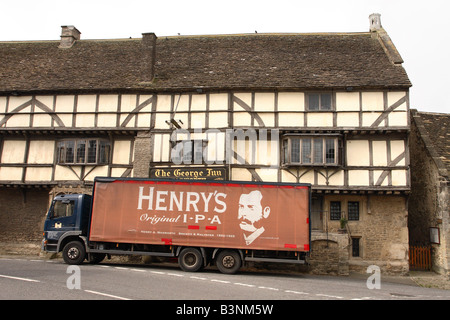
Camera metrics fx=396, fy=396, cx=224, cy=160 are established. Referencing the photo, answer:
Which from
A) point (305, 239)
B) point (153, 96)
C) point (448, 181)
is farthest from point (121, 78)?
point (448, 181)

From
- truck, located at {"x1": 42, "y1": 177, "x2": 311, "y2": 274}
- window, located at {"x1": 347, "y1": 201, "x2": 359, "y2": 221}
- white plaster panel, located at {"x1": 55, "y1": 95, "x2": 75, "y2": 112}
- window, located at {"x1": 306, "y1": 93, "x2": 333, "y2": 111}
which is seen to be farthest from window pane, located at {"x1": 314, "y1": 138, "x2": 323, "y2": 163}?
white plaster panel, located at {"x1": 55, "y1": 95, "x2": 75, "y2": 112}

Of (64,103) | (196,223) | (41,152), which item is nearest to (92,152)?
(41,152)

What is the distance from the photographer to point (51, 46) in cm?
2423

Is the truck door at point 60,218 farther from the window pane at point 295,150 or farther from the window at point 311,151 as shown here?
the window pane at point 295,150

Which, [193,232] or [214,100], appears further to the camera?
[214,100]

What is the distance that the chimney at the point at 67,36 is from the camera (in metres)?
24.2

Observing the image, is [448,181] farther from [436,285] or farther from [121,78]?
[121,78]

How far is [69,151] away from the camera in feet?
65.5

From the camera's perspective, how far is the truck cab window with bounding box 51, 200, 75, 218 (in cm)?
1562


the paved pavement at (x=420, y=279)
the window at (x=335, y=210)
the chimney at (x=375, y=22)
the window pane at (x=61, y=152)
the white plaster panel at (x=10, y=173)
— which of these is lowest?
the paved pavement at (x=420, y=279)

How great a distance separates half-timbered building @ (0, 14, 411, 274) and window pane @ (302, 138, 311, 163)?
5cm

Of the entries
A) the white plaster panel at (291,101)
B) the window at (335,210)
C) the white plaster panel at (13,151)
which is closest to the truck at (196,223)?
the window at (335,210)

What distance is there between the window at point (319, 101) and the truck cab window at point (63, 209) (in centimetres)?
1150

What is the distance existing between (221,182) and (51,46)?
53.2ft
